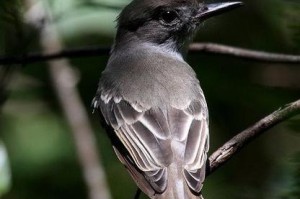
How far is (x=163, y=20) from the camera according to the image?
593 cm

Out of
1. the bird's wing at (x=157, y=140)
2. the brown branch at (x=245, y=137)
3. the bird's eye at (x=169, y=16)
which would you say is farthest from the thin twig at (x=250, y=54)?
the brown branch at (x=245, y=137)

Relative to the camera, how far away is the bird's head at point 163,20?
5.82 metres

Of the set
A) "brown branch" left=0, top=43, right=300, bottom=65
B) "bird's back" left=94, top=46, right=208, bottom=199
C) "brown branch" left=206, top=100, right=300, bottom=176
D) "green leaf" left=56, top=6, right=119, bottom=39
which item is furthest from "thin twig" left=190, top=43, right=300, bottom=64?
"green leaf" left=56, top=6, right=119, bottom=39

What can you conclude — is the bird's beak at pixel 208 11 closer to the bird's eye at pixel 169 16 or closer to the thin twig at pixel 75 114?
the bird's eye at pixel 169 16

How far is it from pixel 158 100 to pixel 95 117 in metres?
2.25

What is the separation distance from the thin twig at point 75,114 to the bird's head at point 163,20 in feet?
1.61

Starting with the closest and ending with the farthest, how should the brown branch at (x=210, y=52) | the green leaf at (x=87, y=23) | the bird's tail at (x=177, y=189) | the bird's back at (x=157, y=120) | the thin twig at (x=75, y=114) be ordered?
the bird's tail at (x=177, y=189), the bird's back at (x=157, y=120), the brown branch at (x=210, y=52), the thin twig at (x=75, y=114), the green leaf at (x=87, y=23)

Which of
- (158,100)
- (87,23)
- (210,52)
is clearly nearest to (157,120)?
(158,100)

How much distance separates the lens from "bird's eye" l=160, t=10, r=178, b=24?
5872 millimetres

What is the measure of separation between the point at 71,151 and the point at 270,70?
185 cm

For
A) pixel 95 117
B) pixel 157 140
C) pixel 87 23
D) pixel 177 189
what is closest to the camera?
pixel 177 189

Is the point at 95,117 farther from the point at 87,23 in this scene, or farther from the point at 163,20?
the point at 163,20

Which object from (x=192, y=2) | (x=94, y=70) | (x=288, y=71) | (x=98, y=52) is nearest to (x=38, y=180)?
(x=94, y=70)

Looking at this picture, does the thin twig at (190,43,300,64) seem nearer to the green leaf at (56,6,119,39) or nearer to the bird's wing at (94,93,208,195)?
the bird's wing at (94,93,208,195)
